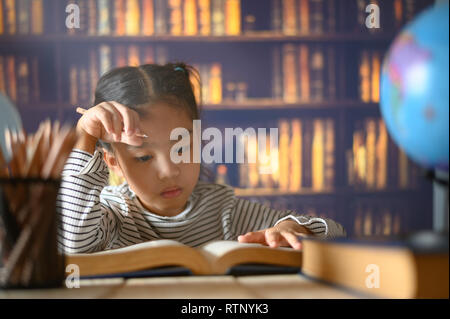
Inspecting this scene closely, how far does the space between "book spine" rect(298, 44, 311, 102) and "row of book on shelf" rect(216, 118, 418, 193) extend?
0.11m

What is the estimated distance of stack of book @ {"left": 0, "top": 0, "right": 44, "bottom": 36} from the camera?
198cm

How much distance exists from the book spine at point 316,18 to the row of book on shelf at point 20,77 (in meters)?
1.21

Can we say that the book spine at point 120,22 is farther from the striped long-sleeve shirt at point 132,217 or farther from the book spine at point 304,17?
the striped long-sleeve shirt at point 132,217

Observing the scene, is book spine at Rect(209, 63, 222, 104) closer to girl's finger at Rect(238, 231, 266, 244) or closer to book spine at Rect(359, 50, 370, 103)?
book spine at Rect(359, 50, 370, 103)

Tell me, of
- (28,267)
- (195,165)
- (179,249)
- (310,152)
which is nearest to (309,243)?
(179,249)

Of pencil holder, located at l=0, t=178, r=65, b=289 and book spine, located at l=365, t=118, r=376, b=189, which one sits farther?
book spine, located at l=365, t=118, r=376, b=189

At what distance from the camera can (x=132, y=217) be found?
107cm

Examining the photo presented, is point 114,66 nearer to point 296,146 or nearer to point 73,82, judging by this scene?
point 73,82

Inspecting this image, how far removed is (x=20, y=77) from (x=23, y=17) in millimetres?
254

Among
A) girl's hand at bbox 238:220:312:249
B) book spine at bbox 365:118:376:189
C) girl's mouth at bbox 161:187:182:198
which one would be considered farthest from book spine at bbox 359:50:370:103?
girl's hand at bbox 238:220:312:249

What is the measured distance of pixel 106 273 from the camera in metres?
0.48

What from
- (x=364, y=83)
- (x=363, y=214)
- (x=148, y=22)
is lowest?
(x=363, y=214)

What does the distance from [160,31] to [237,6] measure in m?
0.35

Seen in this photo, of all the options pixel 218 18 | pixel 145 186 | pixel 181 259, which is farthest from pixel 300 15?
pixel 181 259
